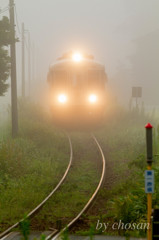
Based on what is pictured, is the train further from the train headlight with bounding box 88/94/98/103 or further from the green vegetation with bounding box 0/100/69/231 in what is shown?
the green vegetation with bounding box 0/100/69/231

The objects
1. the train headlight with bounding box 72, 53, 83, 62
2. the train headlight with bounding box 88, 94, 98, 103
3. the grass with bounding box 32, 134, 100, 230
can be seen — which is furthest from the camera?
the train headlight with bounding box 72, 53, 83, 62

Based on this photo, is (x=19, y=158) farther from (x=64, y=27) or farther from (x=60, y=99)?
(x=64, y=27)

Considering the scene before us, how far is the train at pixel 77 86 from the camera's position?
68.3 feet

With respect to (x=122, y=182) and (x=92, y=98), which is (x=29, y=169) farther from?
(x=92, y=98)

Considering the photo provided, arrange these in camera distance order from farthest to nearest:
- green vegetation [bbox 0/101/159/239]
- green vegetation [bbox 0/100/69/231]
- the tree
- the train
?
the tree < the train < green vegetation [bbox 0/100/69/231] < green vegetation [bbox 0/101/159/239]

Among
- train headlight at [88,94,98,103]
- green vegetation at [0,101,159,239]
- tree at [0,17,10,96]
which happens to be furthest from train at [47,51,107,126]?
tree at [0,17,10,96]

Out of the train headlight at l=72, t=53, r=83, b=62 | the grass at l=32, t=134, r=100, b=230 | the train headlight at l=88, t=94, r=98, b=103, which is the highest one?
the train headlight at l=72, t=53, r=83, b=62

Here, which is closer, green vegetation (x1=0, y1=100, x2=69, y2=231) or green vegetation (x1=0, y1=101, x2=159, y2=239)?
green vegetation (x1=0, y1=101, x2=159, y2=239)

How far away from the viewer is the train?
20812 mm

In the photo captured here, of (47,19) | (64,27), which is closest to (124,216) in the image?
(64,27)

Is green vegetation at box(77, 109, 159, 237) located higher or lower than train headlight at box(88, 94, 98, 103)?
lower

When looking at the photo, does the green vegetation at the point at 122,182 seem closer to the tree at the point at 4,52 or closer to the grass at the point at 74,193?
the grass at the point at 74,193

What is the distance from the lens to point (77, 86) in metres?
20.8

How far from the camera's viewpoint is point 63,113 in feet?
69.7
